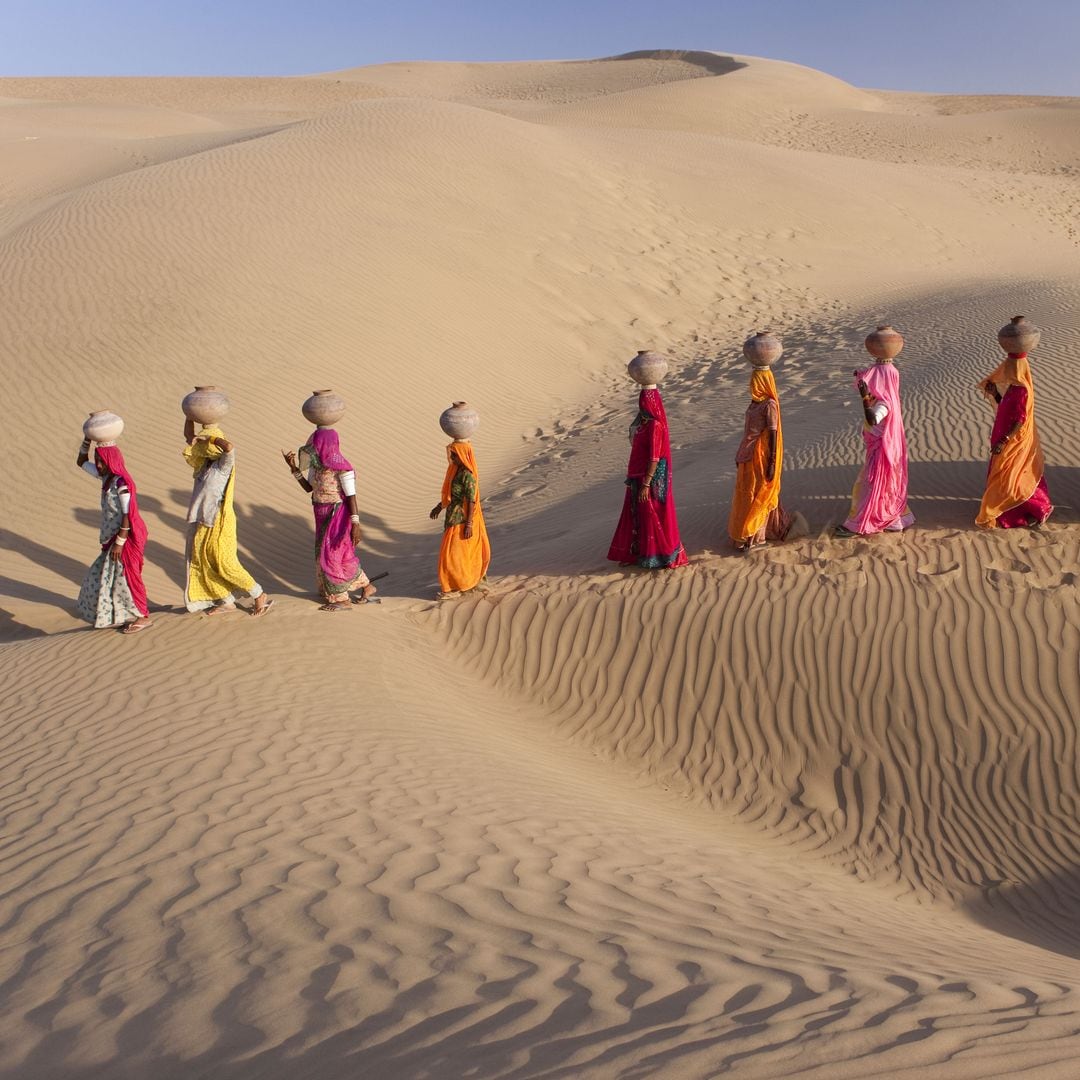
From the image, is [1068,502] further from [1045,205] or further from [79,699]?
[1045,205]

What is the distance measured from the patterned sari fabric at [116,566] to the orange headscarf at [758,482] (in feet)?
16.5

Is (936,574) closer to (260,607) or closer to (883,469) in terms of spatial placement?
(883,469)

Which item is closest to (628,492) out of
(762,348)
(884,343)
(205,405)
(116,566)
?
(762,348)

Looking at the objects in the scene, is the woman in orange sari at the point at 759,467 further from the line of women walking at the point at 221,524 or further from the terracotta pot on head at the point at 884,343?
the line of women walking at the point at 221,524

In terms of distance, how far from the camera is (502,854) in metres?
5.03

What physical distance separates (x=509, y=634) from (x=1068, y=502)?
486 centimetres

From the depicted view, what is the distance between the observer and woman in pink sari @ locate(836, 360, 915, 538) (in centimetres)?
851

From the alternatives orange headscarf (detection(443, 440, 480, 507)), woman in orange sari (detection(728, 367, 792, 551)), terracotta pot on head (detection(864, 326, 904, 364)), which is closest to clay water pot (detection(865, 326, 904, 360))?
terracotta pot on head (detection(864, 326, 904, 364))

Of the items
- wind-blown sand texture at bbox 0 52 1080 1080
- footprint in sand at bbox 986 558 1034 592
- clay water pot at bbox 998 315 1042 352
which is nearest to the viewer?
wind-blown sand texture at bbox 0 52 1080 1080

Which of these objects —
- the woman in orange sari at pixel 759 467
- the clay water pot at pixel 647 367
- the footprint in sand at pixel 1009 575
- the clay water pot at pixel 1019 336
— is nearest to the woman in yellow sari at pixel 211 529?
the clay water pot at pixel 647 367

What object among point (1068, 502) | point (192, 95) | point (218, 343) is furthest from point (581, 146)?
point (192, 95)

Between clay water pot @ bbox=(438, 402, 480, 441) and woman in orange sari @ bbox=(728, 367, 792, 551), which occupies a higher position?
clay water pot @ bbox=(438, 402, 480, 441)

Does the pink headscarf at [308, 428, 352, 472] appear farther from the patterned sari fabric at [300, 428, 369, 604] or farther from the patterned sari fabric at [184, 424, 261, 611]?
the patterned sari fabric at [184, 424, 261, 611]

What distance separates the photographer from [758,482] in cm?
891
